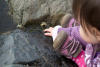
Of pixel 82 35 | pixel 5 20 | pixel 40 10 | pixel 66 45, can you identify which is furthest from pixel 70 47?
pixel 5 20

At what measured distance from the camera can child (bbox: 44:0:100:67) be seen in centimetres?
122

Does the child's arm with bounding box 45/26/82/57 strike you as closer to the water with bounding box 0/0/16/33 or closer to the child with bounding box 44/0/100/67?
the child with bounding box 44/0/100/67

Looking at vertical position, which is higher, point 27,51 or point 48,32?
point 48,32

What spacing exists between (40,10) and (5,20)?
0.49 m

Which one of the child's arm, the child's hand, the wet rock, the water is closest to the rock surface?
the water

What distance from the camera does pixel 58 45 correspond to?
1.65m

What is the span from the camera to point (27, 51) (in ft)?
5.51

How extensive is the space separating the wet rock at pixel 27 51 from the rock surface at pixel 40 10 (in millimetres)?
340

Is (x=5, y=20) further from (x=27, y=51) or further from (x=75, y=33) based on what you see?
(x=75, y=33)

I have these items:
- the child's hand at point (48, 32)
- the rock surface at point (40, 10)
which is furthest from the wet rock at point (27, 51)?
the rock surface at point (40, 10)

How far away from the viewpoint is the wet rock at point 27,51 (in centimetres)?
157

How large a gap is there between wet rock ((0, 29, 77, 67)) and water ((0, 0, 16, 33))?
0.23 m

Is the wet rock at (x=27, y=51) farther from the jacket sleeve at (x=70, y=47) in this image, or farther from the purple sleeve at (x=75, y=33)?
the purple sleeve at (x=75, y=33)

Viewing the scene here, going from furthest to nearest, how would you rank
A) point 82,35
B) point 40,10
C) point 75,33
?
point 40,10 < point 75,33 < point 82,35
